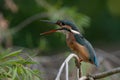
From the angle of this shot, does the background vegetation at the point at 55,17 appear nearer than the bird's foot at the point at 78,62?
No

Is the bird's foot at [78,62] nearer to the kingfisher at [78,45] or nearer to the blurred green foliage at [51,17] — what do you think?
the kingfisher at [78,45]

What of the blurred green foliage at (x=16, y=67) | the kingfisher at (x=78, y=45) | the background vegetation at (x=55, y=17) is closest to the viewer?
the blurred green foliage at (x=16, y=67)

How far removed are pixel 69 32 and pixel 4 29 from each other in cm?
276

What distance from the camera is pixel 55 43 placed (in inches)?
266

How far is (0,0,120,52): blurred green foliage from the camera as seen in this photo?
593 cm

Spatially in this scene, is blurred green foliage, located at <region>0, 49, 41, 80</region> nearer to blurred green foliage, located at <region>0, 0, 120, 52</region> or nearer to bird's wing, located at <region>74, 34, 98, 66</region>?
bird's wing, located at <region>74, 34, 98, 66</region>

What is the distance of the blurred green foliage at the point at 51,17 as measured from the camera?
5930mm

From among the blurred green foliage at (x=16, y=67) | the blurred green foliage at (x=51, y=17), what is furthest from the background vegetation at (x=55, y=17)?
the blurred green foliage at (x=16, y=67)

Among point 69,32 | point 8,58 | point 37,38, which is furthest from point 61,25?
point 37,38

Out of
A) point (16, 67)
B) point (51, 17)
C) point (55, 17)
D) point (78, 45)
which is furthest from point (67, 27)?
point (51, 17)

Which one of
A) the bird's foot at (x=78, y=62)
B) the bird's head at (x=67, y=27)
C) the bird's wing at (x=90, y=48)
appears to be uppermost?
the bird's head at (x=67, y=27)

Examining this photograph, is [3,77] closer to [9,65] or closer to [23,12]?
[9,65]

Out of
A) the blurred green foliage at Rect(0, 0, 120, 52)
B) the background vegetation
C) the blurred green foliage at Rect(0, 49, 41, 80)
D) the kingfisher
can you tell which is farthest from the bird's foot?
the blurred green foliage at Rect(0, 0, 120, 52)

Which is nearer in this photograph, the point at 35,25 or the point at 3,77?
the point at 3,77
